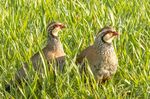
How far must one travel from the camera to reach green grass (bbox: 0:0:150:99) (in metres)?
4.46

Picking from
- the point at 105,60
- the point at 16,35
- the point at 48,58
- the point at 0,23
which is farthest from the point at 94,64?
the point at 0,23

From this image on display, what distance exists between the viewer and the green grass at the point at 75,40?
4.46 metres

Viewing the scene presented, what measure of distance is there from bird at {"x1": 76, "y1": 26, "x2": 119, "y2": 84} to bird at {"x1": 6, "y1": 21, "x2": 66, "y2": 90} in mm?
179

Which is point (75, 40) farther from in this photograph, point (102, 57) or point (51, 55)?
point (102, 57)

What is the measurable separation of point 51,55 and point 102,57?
0.47 meters

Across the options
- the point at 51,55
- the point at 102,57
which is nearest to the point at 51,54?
the point at 51,55

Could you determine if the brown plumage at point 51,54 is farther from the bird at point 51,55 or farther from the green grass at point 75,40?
the green grass at point 75,40

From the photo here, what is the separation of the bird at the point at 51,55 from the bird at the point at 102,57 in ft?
0.59

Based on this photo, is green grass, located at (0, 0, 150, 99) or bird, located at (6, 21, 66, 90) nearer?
green grass, located at (0, 0, 150, 99)

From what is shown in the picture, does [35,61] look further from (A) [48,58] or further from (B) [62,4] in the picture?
(B) [62,4]

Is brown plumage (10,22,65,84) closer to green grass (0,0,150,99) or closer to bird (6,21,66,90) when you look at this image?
bird (6,21,66,90)

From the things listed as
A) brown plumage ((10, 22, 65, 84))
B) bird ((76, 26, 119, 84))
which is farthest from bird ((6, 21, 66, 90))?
bird ((76, 26, 119, 84))

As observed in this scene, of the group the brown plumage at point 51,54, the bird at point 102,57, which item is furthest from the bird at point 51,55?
the bird at point 102,57

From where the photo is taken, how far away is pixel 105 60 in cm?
476
